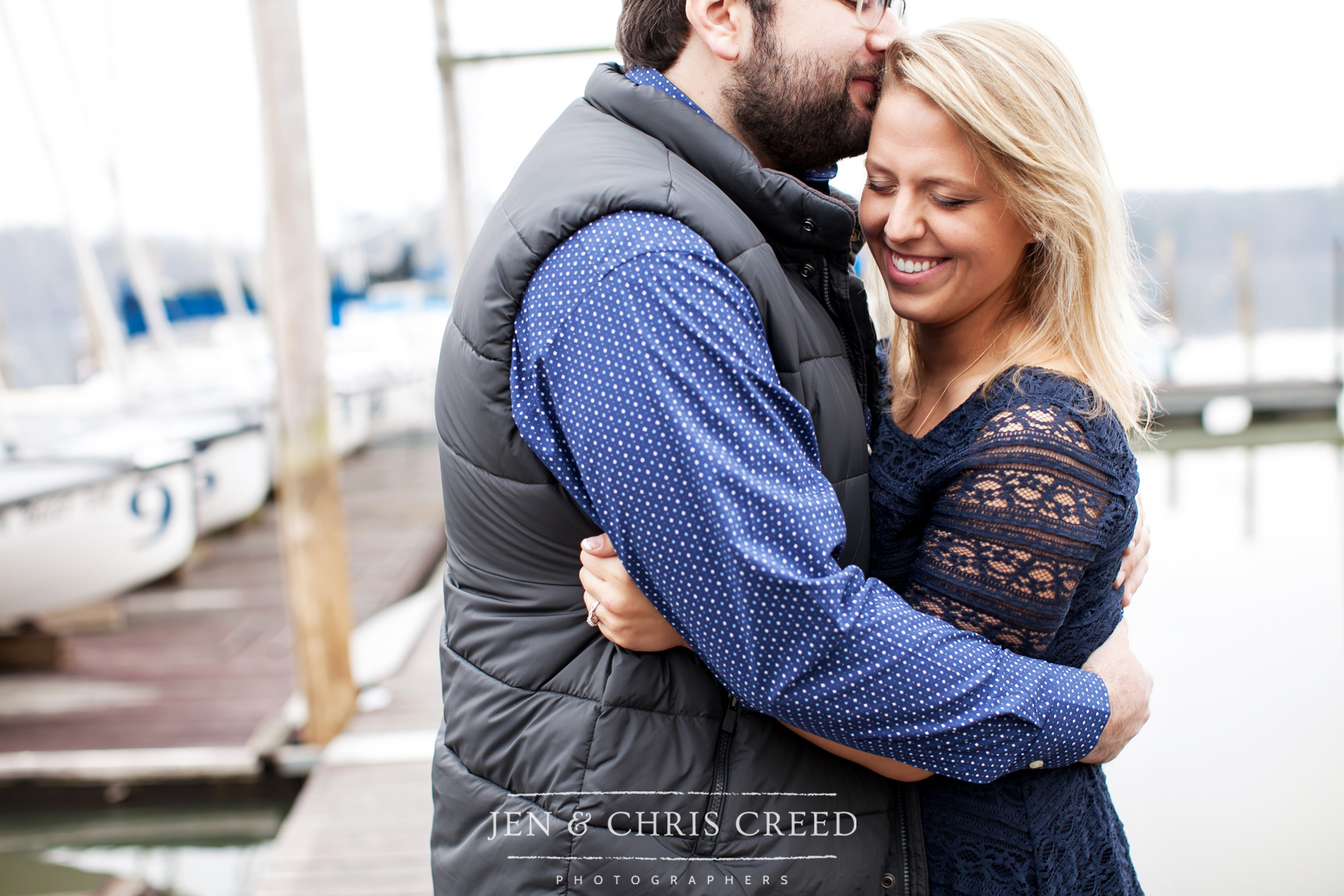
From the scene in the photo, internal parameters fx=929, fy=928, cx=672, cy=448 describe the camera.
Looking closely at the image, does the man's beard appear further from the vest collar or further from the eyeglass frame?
the vest collar

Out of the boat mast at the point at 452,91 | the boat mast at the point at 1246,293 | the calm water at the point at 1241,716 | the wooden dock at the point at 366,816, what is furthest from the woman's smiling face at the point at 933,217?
the boat mast at the point at 1246,293

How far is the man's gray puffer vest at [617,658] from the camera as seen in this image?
1001mm

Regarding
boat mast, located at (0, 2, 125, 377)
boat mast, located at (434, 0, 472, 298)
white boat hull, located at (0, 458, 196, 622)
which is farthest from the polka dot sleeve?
boat mast, located at (0, 2, 125, 377)

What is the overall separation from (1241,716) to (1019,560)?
16.4 feet

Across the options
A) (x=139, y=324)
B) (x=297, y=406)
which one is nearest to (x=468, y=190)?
(x=297, y=406)

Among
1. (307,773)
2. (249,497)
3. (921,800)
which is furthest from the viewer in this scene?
(249,497)

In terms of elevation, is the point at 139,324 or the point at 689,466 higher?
the point at 689,466

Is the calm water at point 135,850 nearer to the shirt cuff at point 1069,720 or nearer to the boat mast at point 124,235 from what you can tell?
the shirt cuff at point 1069,720

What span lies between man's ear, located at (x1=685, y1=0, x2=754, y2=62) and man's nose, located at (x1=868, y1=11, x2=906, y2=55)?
181 millimetres

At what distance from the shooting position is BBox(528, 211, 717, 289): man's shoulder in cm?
89

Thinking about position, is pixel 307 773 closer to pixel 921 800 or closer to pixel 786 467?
pixel 921 800

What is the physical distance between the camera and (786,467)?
896 millimetres

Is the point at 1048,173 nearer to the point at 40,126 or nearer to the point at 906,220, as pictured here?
the point at 906,220

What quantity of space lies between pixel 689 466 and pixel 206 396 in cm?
1061
